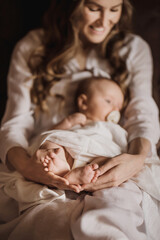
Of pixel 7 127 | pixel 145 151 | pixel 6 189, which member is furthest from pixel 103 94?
pixel 6 189

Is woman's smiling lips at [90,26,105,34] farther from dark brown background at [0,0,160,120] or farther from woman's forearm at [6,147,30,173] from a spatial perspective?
woman's forearm at [6,147,30,173]

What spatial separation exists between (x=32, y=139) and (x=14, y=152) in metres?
0.20

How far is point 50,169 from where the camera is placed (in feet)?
2.80

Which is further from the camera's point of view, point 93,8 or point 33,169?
point 93,8

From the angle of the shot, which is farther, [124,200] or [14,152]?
[14,152]

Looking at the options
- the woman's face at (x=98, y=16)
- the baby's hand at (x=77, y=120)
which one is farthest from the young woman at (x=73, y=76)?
the baby's hand at (x=77, y=120)

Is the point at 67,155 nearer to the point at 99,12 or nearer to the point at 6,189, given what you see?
the point at 6,189

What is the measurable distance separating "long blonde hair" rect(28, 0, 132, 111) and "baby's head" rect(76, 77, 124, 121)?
12 centimetres

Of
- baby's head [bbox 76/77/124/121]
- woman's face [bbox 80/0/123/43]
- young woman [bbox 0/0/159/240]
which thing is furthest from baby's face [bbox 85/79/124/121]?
woman's face [bbox 80/0/123/43]

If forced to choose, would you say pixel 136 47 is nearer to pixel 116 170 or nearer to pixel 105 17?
pixel 105 17

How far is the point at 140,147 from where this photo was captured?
1059mm

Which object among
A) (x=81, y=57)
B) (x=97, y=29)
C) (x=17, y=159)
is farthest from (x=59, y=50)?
(x=17, y=159)

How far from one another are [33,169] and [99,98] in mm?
467

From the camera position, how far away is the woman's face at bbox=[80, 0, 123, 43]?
1099mm
